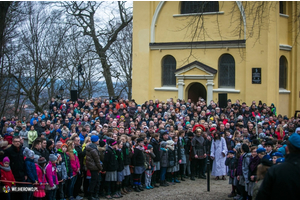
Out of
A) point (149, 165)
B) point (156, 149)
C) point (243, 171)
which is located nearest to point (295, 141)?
point (243, 171)

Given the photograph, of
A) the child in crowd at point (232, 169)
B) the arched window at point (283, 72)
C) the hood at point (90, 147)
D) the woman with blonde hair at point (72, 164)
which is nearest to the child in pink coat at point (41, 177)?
the woman with blonde hair at point (72, 164)

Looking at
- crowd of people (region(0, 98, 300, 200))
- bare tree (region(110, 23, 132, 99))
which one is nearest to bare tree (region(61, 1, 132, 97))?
bare tree (region(110, 23, 132, 99))

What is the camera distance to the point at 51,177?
934 centimetres

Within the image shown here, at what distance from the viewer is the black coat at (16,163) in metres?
8.88

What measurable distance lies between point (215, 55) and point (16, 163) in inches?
692

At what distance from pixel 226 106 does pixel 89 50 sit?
66.3 feet

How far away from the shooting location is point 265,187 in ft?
→ 13.8

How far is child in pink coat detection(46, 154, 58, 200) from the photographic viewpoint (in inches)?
367

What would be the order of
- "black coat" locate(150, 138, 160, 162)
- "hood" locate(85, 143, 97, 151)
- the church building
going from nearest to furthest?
"hood" locate(85, 143, 97, 151) → "black coat" locate(150, 138, 160, 162) → the church building

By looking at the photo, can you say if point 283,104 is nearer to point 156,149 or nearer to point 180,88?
point 180,88

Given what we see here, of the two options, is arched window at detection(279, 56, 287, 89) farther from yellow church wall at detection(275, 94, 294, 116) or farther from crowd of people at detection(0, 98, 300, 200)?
crowd of people at detection(0, 98, 300, 200)

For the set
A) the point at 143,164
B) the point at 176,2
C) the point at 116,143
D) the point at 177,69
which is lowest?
the point at 143,164

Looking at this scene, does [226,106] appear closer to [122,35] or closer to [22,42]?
[22,42]

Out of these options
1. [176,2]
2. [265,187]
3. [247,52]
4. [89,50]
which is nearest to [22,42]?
[89,50]
